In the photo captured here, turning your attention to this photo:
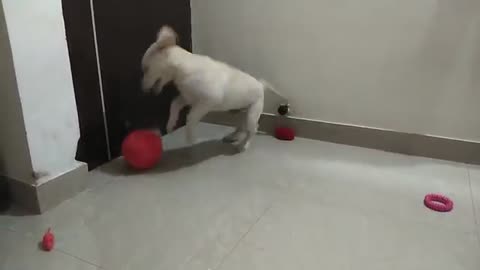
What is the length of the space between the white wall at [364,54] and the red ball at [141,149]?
0.65 metres

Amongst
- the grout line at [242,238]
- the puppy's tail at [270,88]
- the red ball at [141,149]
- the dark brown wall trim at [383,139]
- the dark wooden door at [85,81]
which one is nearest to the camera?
the grout line at [242,238]

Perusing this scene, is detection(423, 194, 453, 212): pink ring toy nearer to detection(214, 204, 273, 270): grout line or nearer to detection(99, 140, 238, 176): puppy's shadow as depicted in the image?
detection(214, 204, 273, 270): grout line

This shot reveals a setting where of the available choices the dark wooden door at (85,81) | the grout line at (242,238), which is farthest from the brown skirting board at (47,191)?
the grout line at (242,238)

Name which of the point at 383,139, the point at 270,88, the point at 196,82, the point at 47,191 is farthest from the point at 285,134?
the point at 47,191

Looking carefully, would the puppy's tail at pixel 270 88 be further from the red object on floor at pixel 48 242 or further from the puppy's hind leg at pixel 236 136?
the red object on floor at pixel 48 242

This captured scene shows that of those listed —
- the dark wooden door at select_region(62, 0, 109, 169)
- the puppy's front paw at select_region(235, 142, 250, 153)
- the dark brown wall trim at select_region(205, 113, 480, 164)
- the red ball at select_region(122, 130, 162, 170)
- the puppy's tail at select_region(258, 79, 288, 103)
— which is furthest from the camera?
the puppy's tail at select_region(258, 79, 288, 103)

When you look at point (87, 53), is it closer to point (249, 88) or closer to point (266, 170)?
point (249, 88)

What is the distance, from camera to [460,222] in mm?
1350

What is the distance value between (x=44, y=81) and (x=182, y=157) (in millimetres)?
668

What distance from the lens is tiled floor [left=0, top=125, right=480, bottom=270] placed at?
117cm

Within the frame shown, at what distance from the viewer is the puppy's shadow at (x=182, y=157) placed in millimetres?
1701

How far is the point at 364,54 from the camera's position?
5.97 feet

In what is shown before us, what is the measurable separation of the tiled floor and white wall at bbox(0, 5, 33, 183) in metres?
0.16

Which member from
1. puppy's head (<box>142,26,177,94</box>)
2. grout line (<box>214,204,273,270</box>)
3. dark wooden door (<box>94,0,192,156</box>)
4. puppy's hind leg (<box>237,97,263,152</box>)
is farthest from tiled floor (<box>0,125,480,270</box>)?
puppy's head (<box>142,26,177,94</box>)
